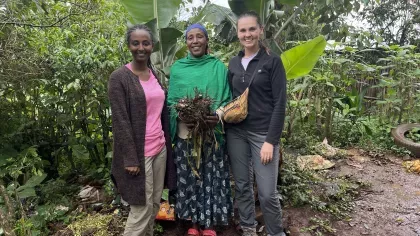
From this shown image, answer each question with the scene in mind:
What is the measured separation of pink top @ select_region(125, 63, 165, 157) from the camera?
7.52ft

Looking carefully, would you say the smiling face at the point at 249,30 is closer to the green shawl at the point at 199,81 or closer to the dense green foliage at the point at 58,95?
the green shawl at the point at 199,81

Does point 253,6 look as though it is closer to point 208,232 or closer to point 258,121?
point 258,121

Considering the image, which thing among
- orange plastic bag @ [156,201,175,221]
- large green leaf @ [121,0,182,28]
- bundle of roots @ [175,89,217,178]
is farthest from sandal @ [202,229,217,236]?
large green leaf @ [121,0,182,28]

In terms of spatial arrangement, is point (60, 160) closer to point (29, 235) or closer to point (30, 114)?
point (30, 114)

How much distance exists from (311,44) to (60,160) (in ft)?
10.6

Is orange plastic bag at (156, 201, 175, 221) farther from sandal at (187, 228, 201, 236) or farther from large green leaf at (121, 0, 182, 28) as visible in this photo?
large green leaf at (121, 0, 182, 28)

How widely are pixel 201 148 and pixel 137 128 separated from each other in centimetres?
62

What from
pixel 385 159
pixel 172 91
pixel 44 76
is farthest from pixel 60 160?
pixel 385 159

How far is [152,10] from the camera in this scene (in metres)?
3.16

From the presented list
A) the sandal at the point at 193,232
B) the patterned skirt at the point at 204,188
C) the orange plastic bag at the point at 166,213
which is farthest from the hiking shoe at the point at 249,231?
the orange plastic bag at the point at 166,213

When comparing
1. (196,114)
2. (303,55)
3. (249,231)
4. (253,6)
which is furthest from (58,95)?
(303,55)

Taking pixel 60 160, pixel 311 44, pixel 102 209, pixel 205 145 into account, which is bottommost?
pixel 102 209

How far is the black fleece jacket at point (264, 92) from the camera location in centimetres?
239

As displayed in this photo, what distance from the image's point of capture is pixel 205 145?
2.68 m
